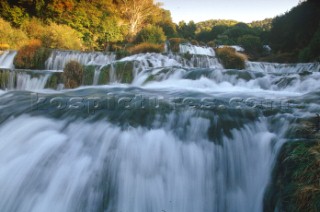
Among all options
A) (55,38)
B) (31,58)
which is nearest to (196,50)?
(55,38)

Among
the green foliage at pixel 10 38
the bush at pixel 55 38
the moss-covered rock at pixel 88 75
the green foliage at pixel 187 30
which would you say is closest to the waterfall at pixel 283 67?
the moss-covered rock at pixel 88 75

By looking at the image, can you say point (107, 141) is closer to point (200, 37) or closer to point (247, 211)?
point (247, 211)

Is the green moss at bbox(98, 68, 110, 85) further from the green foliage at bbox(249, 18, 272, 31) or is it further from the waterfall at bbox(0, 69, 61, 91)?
the green foliage at bbox(249, 18, 272, 31)

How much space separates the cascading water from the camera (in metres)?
2.99

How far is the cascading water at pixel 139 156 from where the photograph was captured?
2988 millimetres

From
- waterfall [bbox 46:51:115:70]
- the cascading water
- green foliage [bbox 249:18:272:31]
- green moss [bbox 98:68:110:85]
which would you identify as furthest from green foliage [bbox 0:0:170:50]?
green foliage [bbox 249:18:272:31]

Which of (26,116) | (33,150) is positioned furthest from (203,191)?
(26,116)

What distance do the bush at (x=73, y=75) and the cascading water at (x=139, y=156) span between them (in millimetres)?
3526

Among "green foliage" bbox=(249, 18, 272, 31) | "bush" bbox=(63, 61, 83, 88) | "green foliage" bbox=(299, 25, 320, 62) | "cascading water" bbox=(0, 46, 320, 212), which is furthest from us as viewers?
"green foliage" bbox=(249, 18, 272, 31)

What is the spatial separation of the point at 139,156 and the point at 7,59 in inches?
485

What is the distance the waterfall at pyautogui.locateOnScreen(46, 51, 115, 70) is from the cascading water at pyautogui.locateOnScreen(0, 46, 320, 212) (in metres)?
7.66

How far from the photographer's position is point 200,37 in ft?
106

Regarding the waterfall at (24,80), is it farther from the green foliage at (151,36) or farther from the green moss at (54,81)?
the green foliage at (151,36)

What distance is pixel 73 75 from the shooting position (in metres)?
8.53
